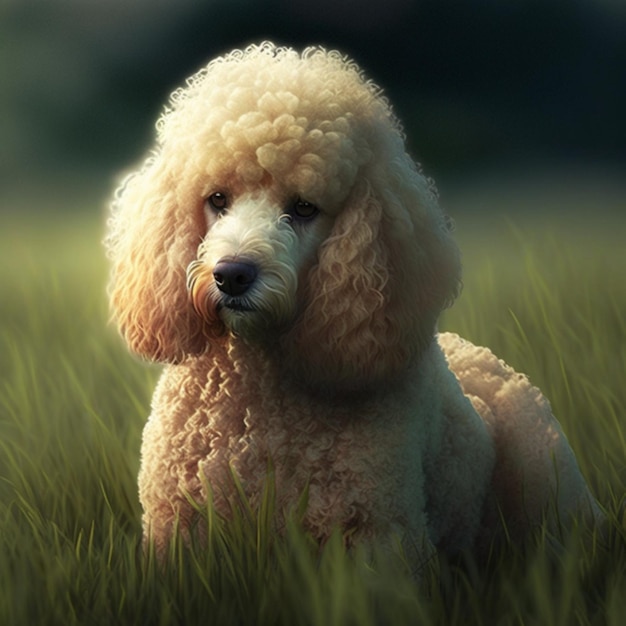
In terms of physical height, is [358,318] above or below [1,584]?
above

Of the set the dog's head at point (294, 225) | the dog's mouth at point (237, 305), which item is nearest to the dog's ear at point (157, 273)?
→ the dog's head at point (294, 225)

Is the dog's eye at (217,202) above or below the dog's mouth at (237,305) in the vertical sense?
above

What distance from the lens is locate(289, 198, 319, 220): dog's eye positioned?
297 cm

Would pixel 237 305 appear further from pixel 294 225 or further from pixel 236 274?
pixel 294 225

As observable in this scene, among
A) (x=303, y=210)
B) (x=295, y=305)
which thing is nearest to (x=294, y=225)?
(x=303, y=210)

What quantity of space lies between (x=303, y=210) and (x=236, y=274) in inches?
13.3

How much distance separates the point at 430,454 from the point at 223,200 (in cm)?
93

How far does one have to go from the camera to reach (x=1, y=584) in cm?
283

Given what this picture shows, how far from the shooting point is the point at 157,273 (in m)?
3.13

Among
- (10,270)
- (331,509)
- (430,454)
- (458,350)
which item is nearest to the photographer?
(331,509)

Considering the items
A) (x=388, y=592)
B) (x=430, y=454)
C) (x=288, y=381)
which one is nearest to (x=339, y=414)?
(x=288, y=381)

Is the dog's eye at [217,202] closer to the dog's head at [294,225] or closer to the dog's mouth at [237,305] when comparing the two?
the dog's head at [294,225]

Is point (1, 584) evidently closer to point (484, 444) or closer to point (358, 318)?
point (358, 318)

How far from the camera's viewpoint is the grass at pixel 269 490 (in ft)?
8.80
